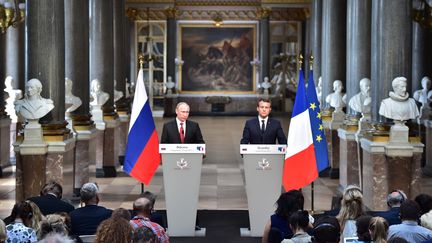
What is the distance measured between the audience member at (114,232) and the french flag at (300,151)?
509cm

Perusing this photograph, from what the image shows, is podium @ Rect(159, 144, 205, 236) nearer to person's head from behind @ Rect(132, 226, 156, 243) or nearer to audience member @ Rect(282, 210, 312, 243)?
person's head from behind @ Rect(132, 226, 156, 243)

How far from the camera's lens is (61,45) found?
14086 mm

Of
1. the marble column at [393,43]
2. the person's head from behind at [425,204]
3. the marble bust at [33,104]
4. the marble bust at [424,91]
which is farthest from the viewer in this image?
the marble bust at [424,91]

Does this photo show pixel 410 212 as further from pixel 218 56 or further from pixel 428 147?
pixel 218 56

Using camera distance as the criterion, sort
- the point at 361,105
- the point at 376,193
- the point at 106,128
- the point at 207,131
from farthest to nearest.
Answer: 1. the point at 207,131
2. the point at 106,128
3. the point at 361,105
4. the point at 376,193

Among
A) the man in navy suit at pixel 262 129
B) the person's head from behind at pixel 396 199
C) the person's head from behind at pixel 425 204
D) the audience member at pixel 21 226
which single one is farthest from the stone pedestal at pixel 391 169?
the audience member at pixel 21 226

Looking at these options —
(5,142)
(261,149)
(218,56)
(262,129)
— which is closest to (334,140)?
(5,142)

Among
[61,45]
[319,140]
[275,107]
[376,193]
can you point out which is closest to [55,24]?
[61,45]

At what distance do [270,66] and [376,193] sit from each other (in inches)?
1166

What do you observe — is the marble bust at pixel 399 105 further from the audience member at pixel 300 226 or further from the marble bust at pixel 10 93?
the marble bust at pixel 10 93

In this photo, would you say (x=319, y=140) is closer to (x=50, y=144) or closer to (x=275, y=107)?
(x=50, y=144)

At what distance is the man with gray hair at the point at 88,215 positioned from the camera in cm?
845

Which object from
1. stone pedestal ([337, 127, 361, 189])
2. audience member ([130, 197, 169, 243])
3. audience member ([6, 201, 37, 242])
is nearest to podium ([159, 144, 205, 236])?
audience member ([130, 197, 169, 243])

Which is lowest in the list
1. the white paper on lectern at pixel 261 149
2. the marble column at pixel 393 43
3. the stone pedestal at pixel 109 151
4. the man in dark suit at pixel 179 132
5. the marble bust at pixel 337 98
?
the stone pedestal at pixel 109 151
